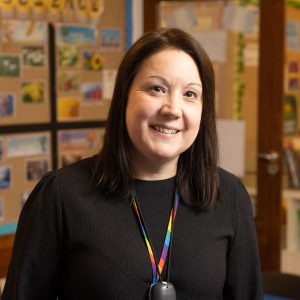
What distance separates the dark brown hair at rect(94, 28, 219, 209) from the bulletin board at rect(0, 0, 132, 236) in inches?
67.9

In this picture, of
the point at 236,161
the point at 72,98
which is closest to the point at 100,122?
the point at 72,98

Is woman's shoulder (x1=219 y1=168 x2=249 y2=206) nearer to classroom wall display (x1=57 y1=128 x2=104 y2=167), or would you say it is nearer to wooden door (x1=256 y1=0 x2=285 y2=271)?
wooden door (x1=256 y1=0 x2=285 y2=271)

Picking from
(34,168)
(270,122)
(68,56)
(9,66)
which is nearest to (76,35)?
(68,56)

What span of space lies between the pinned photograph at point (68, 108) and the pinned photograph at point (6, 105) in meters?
0.32

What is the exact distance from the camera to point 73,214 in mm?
1268

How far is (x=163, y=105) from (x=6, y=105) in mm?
1859

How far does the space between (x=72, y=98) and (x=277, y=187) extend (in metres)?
1.24

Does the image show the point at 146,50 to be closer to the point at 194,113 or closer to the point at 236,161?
the point at 194,113

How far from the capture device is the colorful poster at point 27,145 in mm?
3025

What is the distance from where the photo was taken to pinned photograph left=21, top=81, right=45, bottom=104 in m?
3.05

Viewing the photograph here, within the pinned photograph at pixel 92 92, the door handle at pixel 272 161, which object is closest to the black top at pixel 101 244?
the door handle at pixel 272 161

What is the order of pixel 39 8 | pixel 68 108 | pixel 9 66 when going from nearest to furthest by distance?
pixel 9 66, pixel 39 8, pixel 68 108

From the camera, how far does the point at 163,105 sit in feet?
4.14

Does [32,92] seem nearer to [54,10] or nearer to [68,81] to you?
[68,81]
